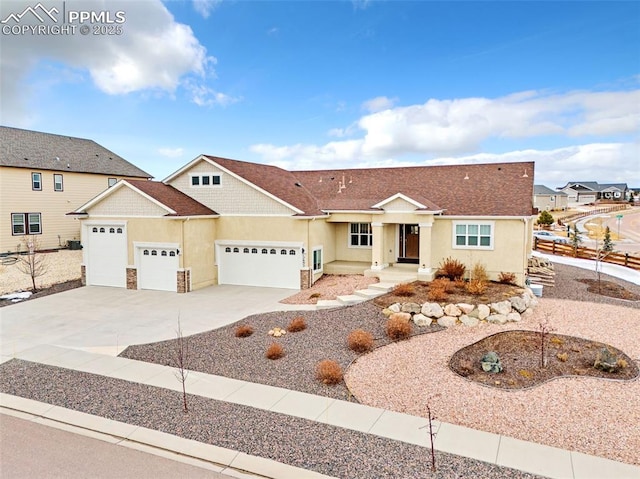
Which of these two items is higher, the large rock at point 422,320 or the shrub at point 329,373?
the large rock at point 422,320

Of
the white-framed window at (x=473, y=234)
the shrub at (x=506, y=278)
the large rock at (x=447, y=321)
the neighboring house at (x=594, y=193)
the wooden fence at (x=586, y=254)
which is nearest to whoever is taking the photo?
the large rock at (x=447, y=321)

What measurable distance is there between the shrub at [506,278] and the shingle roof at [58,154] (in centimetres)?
3015

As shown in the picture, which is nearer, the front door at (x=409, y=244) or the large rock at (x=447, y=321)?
the large rock at (x=447, y=321)

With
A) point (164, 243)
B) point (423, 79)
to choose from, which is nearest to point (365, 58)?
point (423, 79)

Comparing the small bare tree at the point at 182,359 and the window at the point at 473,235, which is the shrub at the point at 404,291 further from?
the small bare tree at the point at 182,359

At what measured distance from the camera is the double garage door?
19.2m

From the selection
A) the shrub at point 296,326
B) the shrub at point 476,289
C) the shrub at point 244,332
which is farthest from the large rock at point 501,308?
the shrub at point 244,332

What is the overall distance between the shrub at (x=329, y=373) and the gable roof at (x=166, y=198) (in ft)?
38.2

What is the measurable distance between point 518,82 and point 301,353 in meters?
17.2

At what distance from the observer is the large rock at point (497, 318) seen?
13.0m

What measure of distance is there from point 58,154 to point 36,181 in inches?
127

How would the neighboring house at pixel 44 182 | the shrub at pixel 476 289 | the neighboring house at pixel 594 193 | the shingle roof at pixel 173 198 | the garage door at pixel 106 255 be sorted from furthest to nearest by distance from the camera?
the neighboring house at pixel 594 193 → the neighboring house at pixel 44 182 → the garage door at pixel 106 255 → the shingle roof at pixel 173 198 → the shrub at pixel 476 289

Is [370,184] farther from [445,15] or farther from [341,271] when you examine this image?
[445,15]

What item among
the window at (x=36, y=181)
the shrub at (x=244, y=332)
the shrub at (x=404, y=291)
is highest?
the window at (x=36, y=181)
